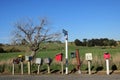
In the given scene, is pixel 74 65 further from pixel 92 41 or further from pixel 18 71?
pixel 92 41

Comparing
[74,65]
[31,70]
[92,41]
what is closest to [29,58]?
[31,70]

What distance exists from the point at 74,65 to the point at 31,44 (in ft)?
25.3

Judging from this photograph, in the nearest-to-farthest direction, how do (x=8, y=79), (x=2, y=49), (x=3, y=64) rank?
(x=8, y=79) → (x=3, y=64) → (x=2, y=49)

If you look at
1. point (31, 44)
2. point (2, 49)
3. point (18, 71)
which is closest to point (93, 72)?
point (18, 71)

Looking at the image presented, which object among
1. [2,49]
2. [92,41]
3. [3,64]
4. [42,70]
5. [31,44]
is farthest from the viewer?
[92,41]

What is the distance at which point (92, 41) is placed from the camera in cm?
9400

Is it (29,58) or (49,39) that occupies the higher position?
(49,39)

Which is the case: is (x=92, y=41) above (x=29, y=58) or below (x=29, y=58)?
above

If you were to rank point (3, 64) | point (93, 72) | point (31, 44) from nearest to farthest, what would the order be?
point (93, 72) → point (3, 64) → point (31, 44)

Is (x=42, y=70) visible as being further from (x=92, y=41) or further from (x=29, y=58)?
(x=92, y=41)

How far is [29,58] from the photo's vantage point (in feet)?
79.9

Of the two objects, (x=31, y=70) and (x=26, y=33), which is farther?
(x=26, y=33)

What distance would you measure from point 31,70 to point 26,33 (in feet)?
23.9

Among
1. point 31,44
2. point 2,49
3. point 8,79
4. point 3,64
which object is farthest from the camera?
point 2,49
